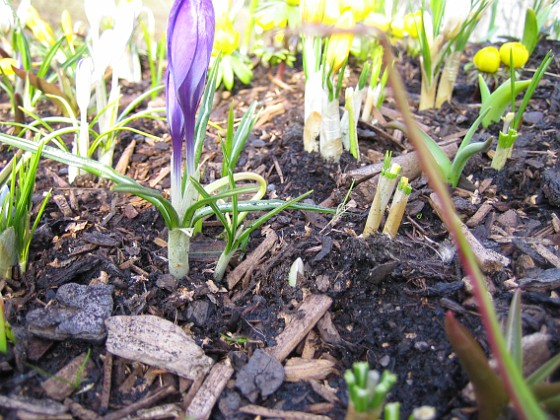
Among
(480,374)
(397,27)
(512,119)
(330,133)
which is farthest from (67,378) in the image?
(397,27)

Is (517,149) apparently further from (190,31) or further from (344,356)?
(190,31)

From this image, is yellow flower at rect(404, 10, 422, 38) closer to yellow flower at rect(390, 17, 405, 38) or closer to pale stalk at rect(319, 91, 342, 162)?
yellow flower at rect(390, 17, 405, 38)

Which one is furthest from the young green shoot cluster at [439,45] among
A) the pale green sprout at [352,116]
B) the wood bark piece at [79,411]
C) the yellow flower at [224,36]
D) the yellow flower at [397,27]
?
the wood bark piece at [79,411]

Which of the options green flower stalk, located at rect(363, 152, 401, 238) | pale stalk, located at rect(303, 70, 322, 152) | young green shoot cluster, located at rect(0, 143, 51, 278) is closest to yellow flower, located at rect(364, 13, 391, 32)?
pale stalk, located at rect(303, 70, 322, 152)

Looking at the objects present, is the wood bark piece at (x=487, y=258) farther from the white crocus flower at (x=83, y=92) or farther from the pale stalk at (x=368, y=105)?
the white crocus flower at (x=83, y=92)

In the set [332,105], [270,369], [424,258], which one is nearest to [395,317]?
[424,258]

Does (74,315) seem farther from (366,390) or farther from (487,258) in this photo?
(487,258)

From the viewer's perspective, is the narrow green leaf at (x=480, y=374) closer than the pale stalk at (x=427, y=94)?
Yes
